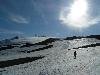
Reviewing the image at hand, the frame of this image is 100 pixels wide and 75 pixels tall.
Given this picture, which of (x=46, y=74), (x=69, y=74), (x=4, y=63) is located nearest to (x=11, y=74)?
(x=46, y=74)

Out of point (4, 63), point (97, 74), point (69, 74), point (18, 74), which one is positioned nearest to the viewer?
point (97, 74)

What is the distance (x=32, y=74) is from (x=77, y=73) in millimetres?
7979

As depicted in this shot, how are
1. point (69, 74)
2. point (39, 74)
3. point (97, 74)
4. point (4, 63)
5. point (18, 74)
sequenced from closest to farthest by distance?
1. point (97, 74)
2. point (69, 74)
3. point (39, 74)
4. point (18, 74)
5. point (4, 63)

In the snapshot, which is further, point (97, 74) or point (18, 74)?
point (18, 74)

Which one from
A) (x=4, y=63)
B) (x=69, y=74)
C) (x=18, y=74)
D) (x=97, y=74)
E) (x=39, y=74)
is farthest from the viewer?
(x=4, y=63)

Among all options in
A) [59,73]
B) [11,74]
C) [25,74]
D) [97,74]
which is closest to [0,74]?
[11,74]

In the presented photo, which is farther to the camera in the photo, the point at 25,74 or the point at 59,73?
the point at 25,74

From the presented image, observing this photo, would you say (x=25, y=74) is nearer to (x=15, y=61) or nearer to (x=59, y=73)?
(x=59, y=73)

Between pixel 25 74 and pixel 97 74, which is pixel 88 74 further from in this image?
pixel 25 74

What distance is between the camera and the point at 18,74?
33.4m

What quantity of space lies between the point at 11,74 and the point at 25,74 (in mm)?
2943

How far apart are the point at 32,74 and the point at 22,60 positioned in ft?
75.6

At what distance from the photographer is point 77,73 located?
96.5ft

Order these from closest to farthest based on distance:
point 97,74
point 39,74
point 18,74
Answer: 1. point 97,74
2. point 39,74
3. point 18,74
